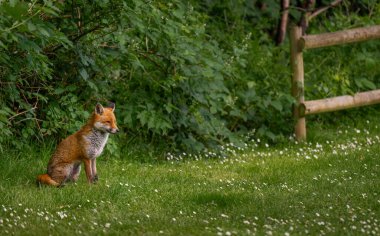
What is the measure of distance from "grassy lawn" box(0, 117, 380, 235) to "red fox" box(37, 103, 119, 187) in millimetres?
146

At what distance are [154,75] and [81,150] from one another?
251 cm

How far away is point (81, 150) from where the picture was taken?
27.7 feet

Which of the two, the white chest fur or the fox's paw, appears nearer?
the white chest fur

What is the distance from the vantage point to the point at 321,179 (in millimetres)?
9117

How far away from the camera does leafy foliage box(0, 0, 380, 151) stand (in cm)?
926

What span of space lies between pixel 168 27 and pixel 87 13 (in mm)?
1139

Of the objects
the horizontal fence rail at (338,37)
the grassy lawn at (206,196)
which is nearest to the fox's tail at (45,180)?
Result: the grassy lawn at (206,196)

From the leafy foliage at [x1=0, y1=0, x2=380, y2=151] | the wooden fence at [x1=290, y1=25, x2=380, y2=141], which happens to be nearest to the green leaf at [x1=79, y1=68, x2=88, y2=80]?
the leafy foliage at [x1=0, y1=0, x2=380, y2=151]

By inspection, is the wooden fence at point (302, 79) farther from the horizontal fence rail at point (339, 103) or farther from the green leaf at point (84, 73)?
the green leaf at point (84, 73)

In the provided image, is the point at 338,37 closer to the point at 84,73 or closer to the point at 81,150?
the point at 84,73

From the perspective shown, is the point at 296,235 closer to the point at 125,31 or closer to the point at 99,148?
the point at 99,148

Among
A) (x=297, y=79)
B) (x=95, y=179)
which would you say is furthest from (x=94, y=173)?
(x=297, y=79)

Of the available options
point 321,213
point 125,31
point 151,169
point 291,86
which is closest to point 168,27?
point 125,31

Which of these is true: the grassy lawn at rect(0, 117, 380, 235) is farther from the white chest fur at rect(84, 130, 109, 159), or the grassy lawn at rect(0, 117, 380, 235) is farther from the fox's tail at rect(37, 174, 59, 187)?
the white chest fur at rect(84, 130, 109, 159)
